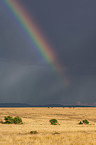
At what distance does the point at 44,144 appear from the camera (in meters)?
16.8

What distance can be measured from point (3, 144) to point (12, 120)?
25.8 metres

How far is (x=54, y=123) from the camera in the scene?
41.1 metres

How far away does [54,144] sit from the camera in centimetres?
1702

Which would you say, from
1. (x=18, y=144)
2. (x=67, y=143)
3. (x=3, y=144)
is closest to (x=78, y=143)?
(x=67, y=143)

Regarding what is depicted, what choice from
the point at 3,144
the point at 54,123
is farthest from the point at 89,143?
the point at 54,123

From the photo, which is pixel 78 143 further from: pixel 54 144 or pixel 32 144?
pixel 32 144

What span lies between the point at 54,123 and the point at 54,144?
965 inches

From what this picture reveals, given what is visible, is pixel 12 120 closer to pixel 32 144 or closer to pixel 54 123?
pixel 54 123

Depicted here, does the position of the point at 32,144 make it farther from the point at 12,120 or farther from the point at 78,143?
the point at 12,120

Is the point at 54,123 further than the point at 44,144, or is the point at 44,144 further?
the point at 54,123

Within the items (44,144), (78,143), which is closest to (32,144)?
(44,144)

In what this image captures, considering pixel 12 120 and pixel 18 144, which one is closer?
pixel 18 144

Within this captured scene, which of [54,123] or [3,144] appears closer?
[3,144]

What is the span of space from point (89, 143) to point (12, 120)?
89.0 ft
